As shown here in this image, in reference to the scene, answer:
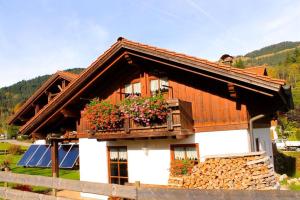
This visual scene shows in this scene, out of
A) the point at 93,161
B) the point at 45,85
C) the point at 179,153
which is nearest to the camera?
the point at 179,153

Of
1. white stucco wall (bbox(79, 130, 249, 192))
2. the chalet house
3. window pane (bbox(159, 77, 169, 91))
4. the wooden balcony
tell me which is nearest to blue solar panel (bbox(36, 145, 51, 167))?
the chalet house

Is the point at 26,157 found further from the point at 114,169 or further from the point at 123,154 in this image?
the point at 123,154

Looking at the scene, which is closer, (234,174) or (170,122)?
(234,174)

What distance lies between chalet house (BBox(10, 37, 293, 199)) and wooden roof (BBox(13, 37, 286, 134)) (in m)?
0.03

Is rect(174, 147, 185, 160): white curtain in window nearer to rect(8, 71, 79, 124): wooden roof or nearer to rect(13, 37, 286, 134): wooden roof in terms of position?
rect(13, 37, 286, 134): wooden roof

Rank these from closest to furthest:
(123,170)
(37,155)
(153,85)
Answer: (153,85) < (123,170) < (37,155)

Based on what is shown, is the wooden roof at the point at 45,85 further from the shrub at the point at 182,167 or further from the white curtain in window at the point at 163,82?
the shrub at the point at 182,167

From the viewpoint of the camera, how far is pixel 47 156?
Answer: 2716 centimetres

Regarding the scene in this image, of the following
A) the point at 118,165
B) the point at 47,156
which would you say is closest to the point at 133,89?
the point at 118,165

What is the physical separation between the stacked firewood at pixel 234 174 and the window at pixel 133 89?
15.2 ft

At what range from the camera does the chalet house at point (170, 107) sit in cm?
1080

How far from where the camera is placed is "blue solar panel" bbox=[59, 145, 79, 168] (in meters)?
23.6

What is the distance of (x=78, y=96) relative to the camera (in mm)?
14414

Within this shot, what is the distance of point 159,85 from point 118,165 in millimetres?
3925
